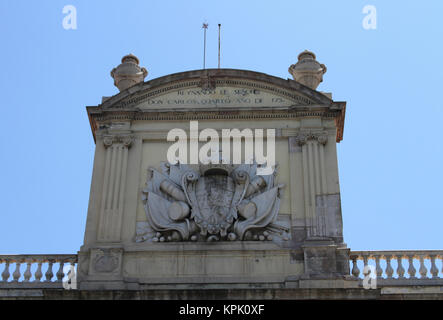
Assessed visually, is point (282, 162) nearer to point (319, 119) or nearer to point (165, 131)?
point (319, 119)

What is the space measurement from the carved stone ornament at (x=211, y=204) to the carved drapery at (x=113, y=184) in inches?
19.1

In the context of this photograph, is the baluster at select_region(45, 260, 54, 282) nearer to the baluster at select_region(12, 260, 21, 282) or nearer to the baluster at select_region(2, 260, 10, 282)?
the baluster at select_region(12, 260, 21, 282)

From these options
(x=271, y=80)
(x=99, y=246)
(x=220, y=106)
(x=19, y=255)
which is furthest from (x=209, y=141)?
(x=19, y=255)

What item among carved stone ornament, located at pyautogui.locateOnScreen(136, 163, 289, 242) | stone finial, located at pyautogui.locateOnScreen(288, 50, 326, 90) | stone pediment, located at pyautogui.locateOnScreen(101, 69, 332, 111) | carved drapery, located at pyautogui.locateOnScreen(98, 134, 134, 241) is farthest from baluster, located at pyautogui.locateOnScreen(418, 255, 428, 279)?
carved drapery, located at pyautogui.locateOnScreen(98, 134, 134, 241)

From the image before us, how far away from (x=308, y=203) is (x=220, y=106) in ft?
9.77

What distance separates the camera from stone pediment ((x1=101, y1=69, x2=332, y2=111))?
15.5 metres

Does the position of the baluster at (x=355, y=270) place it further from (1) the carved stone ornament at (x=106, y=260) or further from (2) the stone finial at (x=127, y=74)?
(2) the stone finial at (x=127, y=74)

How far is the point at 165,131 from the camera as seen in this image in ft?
50.2

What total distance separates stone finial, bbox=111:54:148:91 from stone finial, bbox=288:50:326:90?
133 inches

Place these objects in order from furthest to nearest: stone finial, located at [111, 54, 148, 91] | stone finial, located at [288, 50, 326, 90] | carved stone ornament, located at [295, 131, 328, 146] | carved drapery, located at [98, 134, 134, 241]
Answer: stone finial, located at [111, 54, 148, 91], stone finial, located at [288, 50, 326, 90], carved stone ornament, located at [295, 131, 328, 146], carved drapery, located at [98, 134, 134, 241]

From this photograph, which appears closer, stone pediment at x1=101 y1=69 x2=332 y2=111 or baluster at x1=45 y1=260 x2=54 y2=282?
baluster at x1=45 y1=260 x2=54 y2=282

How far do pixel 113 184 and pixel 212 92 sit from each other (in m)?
2.96

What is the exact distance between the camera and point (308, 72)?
52.2 feet

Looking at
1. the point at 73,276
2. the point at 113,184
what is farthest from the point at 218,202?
the point at 73,276
